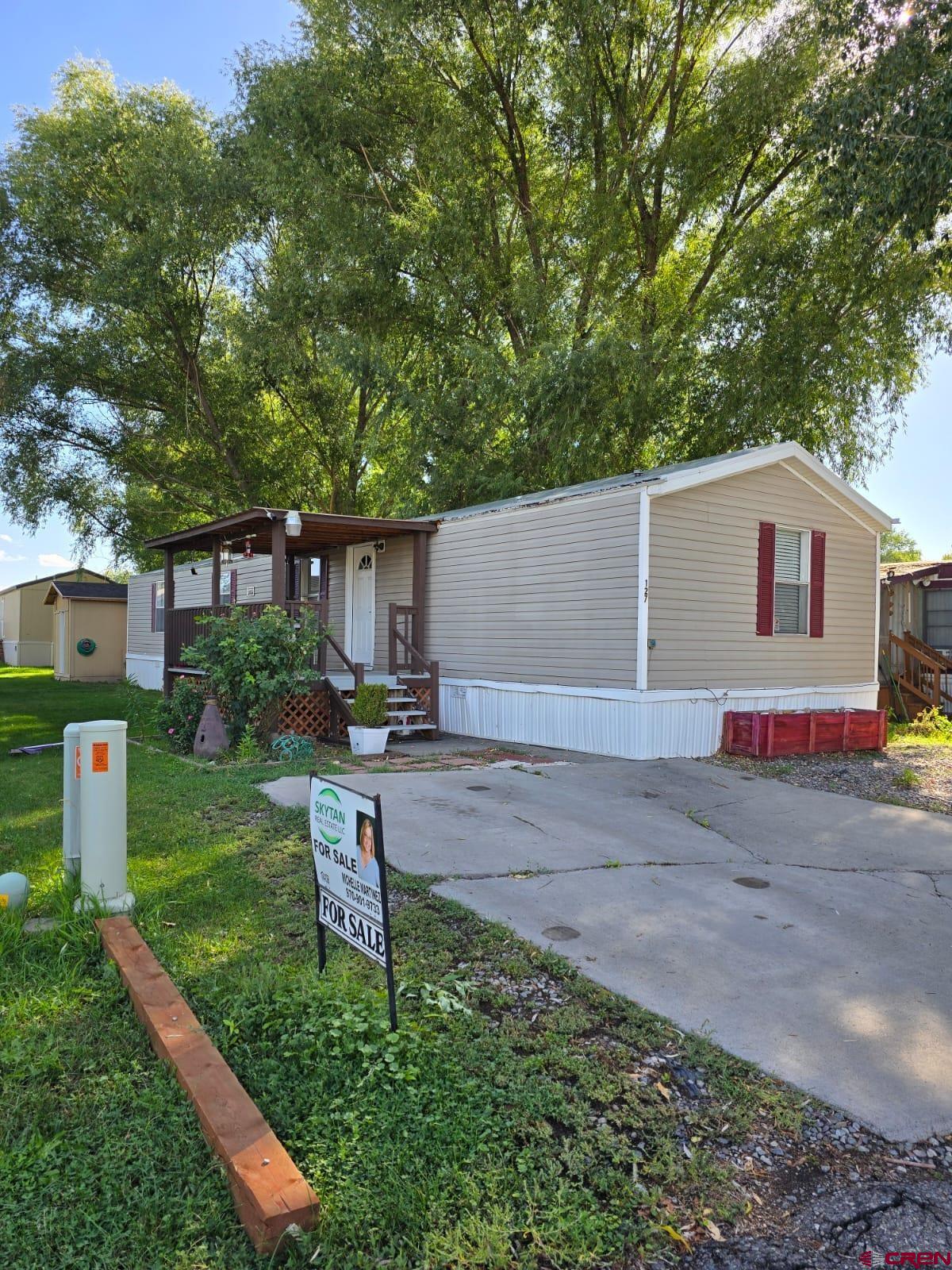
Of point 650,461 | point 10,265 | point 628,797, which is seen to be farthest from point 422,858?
point 10,265

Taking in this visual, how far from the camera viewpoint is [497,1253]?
1787mm

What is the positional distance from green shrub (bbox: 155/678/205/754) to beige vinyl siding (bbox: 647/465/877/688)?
16.1 feet

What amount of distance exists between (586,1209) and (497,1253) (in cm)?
26

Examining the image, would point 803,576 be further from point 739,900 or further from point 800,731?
point 739,900

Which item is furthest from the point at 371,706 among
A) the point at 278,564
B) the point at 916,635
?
the point at 916,635

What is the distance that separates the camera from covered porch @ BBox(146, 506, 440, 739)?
32.8 ft

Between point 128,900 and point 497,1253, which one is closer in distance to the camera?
point 497,1253

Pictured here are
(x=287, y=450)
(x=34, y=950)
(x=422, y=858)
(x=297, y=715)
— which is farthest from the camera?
(x=287, y=450)

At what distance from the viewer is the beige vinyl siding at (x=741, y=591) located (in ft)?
28.6

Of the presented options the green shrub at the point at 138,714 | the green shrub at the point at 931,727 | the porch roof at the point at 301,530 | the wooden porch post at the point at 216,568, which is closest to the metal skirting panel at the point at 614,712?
the green shrub at the point at 931,727

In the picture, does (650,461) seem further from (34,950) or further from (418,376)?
(34,950)

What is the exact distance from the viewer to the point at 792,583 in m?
10.4

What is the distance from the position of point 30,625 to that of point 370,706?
85.6ft

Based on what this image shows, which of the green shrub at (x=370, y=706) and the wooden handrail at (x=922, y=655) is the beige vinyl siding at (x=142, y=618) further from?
the wooden handrail at (x=922, y=655)
